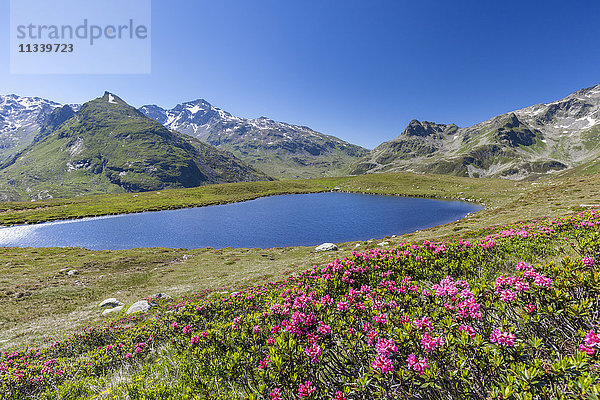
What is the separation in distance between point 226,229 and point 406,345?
3041 inches

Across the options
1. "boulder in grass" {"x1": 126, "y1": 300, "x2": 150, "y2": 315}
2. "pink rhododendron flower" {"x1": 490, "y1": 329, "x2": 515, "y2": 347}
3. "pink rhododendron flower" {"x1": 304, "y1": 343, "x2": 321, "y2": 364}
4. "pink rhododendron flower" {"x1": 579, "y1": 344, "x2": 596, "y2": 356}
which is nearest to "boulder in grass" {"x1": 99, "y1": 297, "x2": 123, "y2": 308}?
"boulder in grass" {"x1": 126, "y1": 300, "x2": 150, "y2": 315}

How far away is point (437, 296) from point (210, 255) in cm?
4771

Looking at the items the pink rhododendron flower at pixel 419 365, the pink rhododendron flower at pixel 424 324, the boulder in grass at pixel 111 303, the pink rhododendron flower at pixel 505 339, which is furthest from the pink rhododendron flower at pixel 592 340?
the boulder in grass at pixel 111 303

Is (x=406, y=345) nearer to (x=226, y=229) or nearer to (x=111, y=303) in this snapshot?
(x=111, y=303)

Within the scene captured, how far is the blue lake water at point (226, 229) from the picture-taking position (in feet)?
207

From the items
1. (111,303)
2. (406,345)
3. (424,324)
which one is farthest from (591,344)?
(111,303)

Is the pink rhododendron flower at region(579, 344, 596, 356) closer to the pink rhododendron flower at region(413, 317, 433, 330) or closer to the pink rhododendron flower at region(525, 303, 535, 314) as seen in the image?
the pink rhododendron flower at region(525, 303, 535, 314)

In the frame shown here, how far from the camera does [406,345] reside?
394 centimetres

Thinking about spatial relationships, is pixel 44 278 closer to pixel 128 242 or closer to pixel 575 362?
pixel 128 242

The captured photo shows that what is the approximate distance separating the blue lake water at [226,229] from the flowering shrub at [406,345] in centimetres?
4977

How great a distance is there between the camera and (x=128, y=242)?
217 ft

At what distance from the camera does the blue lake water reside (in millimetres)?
63006

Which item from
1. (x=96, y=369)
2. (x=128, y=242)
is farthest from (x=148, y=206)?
(x=96, y=369)

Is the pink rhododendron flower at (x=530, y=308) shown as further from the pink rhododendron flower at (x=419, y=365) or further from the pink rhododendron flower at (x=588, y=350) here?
the pink rhododendron flower at (x=419, y=365)
